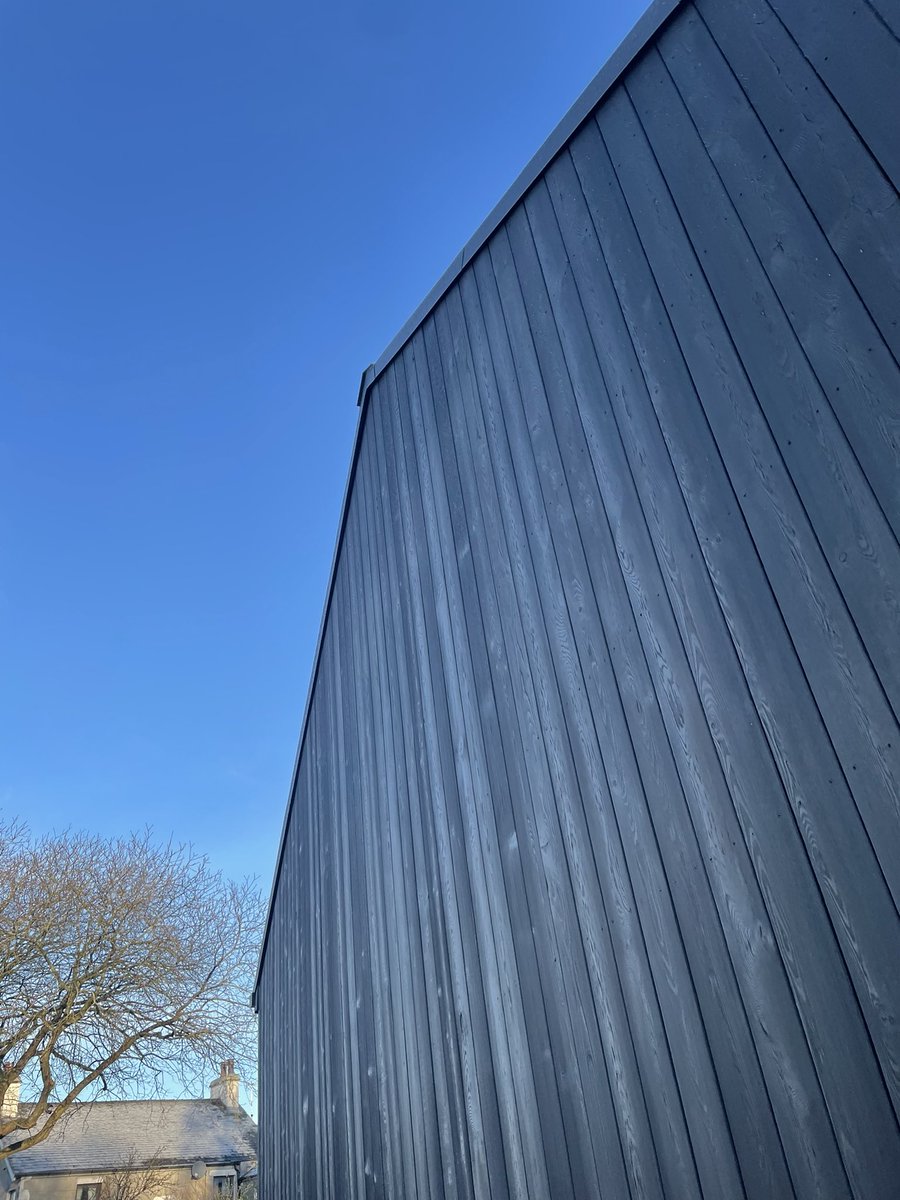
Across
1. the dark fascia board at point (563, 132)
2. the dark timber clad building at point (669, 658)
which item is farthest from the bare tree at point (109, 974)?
the dark fascia board at point (563, 132)

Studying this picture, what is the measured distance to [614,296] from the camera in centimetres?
243

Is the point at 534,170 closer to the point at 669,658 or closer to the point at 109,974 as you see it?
→ the point at 669,658

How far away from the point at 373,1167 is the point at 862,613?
131 inches

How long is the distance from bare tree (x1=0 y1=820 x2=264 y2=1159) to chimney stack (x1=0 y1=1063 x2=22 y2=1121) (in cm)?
4

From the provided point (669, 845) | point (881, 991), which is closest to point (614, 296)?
point (669, 845)

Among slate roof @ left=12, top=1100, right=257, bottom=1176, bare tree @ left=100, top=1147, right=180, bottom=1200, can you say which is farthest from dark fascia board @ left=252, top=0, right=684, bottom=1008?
slate roof @ left=12, top=1100, right=257, bottom=1176

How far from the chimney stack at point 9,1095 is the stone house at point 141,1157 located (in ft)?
14.8

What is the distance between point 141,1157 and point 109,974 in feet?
38.9

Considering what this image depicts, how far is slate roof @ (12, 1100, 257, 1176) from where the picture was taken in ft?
66.6

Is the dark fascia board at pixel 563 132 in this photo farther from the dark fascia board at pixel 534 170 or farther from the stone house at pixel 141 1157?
the stone house at pixel 141 1157

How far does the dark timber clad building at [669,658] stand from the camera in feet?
4.95

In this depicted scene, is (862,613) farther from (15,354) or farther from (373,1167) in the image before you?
(15,354)

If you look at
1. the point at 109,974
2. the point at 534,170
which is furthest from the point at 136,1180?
the point at 534,170

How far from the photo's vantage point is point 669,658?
1.95 meters
